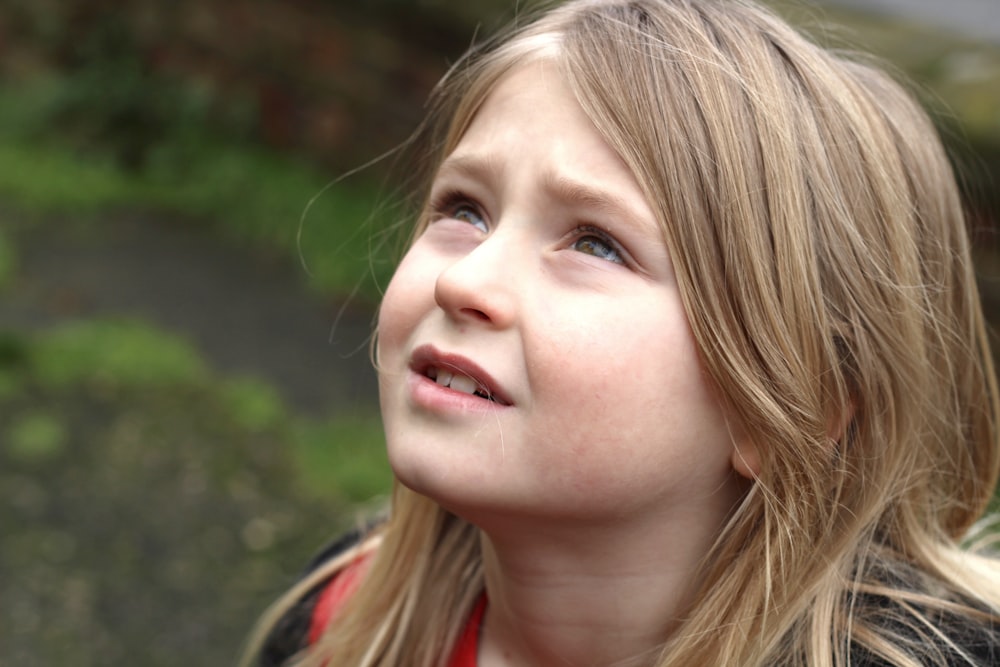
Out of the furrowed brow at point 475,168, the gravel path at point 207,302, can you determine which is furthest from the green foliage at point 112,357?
the furrowed brow at point 475,168

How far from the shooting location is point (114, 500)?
3475 mm

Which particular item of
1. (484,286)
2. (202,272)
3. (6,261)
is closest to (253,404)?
(202,272)

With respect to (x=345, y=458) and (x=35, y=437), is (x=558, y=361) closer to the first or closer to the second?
(x=345, y=458)

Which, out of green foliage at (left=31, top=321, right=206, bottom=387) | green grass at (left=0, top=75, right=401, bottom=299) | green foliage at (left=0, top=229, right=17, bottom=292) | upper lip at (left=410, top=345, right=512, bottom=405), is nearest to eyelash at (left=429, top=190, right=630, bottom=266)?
upper lip at (left=410, top=345, right=512, bottom=405)

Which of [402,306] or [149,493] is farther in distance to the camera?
[149,493]

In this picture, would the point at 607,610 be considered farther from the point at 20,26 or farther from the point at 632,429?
the point at 20,26

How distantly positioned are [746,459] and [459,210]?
58 cm

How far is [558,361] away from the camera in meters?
1.55

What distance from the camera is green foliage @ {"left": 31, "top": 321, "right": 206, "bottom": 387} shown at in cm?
403

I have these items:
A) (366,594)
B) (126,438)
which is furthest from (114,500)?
(366,594)

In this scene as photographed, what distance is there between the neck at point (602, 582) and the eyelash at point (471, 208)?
1.31 ft

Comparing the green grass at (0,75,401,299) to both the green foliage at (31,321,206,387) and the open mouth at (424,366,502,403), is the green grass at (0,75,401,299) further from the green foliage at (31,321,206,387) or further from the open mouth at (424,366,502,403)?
the open mouth at (424,366,502,403)

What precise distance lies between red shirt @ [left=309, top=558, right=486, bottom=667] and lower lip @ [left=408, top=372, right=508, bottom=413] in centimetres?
57

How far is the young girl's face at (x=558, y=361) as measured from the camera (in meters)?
1.56
